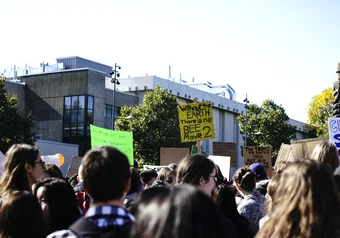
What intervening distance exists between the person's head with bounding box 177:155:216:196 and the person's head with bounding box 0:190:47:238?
1286mm

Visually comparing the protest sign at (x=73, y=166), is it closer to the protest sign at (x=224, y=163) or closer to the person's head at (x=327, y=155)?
the protest sign at (x=224, y=163)

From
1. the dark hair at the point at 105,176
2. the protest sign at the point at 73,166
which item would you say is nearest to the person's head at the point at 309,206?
the dark hair at the point at 105,176

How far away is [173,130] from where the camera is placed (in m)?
42.1

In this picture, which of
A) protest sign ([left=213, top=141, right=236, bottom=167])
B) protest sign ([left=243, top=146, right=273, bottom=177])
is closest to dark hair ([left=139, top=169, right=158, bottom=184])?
protest sign ([left=243, top=146, right=273, bottom=177])

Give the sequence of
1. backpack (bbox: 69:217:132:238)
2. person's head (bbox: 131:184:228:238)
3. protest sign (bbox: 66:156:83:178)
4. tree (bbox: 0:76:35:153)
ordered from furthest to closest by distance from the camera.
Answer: tree (bbox: 0:76:35:153), protest sign (bbox: 66:156:83:178), backpack (bbox: 69:217:132:238), person's head (bbox: 131:184:228:238)

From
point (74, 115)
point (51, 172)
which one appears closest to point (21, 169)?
point (51, 172)

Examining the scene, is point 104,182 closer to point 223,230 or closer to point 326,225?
point 223,230

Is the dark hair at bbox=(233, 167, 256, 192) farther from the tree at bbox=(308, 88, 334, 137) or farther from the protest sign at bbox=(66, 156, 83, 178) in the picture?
the tree at bbox=(308, 88, 334, 137)

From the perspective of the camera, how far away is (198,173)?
4512 millimetres

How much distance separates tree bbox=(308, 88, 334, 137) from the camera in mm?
62000

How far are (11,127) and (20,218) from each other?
31.1m

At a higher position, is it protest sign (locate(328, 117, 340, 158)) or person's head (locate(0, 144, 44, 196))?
protest sign (locate(328, 117, 340, 158))

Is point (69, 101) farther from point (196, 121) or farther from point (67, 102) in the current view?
point (196, 121)

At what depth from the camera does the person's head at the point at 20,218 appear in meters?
3.58
